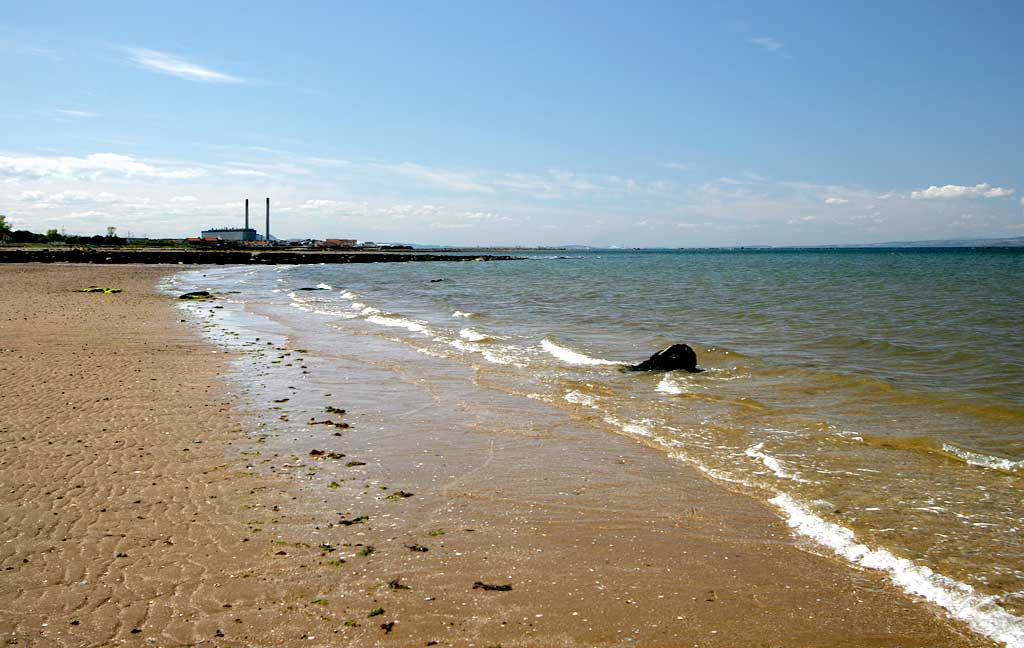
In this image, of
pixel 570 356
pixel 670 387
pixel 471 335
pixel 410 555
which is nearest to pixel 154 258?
pixel 471 335

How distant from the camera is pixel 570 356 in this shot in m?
16.1

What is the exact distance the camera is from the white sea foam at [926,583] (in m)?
4.37

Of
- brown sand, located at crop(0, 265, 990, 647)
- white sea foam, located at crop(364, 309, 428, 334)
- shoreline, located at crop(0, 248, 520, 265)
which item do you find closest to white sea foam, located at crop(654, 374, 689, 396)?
brown sand, located at crop(0, 265, 990, 647)

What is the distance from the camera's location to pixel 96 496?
6.25m

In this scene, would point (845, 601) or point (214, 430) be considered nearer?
point (845, 601)

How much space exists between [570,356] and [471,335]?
183 inches

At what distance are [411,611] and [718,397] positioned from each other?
27.2 ft

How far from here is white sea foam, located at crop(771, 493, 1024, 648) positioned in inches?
172

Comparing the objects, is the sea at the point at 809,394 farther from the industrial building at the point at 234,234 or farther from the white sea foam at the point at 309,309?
the industrial building at the point at 234,234

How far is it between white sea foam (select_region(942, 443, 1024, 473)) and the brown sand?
347 centimetres

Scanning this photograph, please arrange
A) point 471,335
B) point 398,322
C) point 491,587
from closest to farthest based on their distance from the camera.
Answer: point 491,587, point 471,335, point 398,322

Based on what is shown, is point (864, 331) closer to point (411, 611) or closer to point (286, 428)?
point (286, 428)

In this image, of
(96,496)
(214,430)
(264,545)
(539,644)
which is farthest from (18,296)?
(539,644)

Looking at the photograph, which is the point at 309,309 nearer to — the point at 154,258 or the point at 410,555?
the point at 410,555
